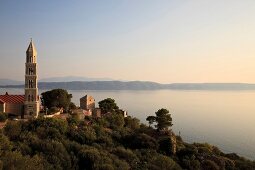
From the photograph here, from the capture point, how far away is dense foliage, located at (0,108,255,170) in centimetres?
2848

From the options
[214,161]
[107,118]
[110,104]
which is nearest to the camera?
[214,161]

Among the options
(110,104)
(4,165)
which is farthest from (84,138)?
(110,104)

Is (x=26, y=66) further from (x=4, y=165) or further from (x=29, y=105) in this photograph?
(x=4, y=165)

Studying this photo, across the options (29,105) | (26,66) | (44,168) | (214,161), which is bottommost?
(214,161)

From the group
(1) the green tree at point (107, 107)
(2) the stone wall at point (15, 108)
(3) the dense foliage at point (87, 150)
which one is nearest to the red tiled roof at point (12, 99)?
(2) the stone wall at point (15, 108)

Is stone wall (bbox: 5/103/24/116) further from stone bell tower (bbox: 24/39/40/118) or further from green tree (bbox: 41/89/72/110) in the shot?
green tree (bbox: 41/89/72/110)

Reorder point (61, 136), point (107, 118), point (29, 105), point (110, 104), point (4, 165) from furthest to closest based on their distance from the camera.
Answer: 1. point (110, 104)
2. point (107, 118)
3. point (29, 105)
4. point (61, 136)
5. point (4, 165)

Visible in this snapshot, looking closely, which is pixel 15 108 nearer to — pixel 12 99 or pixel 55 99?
pixel 12 99

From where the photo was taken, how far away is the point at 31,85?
163ft

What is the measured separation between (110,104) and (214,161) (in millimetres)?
30515

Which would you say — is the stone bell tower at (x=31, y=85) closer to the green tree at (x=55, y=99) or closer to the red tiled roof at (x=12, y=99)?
the red tiled roof at (x=12, y=99)

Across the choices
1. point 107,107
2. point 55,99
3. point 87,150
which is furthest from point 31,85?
point 87,150

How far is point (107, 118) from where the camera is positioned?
54969 millimetres

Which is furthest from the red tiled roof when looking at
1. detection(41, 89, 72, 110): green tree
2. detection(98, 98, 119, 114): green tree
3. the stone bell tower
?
detection(98, 98, 119, 114): green tree
